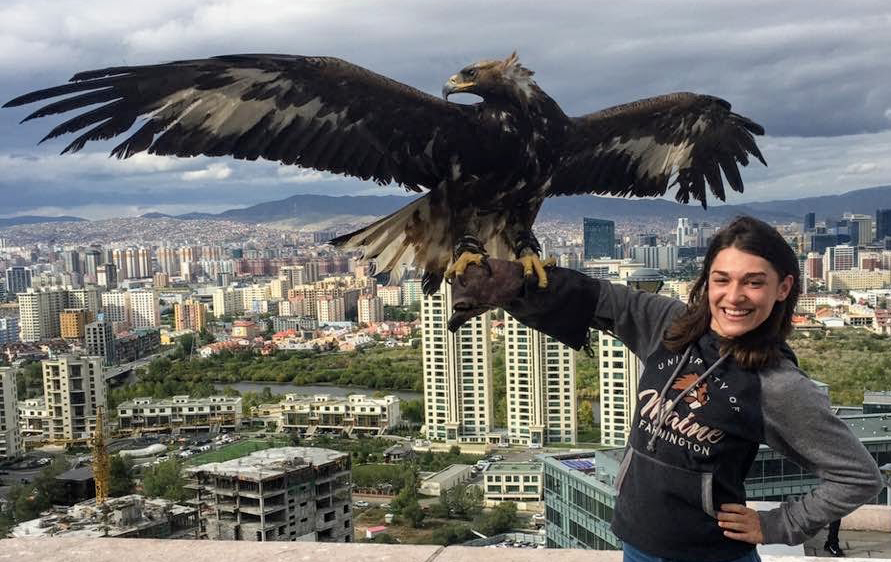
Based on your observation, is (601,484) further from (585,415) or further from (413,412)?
(413,412)

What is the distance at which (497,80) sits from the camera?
Answer: 151 centimetres

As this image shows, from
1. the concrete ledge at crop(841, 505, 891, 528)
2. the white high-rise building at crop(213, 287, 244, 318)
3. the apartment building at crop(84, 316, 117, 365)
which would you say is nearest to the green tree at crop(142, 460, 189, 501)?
the concrete ledge at crop(841, 505, 891, 528)

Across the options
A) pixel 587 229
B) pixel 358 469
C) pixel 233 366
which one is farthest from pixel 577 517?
pixel 587 229

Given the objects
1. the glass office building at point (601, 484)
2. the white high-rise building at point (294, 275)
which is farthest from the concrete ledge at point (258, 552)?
the white high-rise building at point (294, 275)

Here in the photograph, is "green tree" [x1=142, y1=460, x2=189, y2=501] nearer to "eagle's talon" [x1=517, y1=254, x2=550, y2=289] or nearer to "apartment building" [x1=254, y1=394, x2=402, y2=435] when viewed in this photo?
"apartment building" [x1=254, y1=394, x2=402, y2=435]

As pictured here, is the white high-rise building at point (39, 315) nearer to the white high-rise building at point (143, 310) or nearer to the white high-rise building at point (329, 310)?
the white high-rise building at point (143, 310)

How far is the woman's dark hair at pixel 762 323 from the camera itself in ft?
3.06

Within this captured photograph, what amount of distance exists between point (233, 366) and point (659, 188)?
2604cm

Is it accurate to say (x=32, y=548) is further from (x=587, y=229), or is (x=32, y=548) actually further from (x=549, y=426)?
(x=587, y=229)

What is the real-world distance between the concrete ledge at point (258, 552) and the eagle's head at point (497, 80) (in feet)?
3.02

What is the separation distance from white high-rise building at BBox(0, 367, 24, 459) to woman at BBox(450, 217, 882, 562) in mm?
18874

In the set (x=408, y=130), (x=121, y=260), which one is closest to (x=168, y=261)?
(x=121, y=260)

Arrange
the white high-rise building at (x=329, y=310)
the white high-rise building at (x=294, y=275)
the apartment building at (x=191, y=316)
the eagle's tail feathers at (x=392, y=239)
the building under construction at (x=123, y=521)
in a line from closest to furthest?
1. the eagle's tail feathers at (x=392, y=239)
2. the building under construction at (x=123, y=521)
3. the apartment building at (x=191, y=316)
4. the white high-rise building at (x=329, y=310)
5. the white high-rise building at (x=294, y=275)

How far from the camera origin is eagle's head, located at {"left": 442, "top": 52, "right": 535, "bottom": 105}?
151cm
